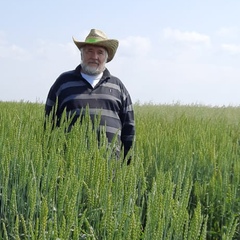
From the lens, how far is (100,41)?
3.06 meters

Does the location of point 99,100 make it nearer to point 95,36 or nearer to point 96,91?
point 96,91

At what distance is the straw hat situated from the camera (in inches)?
121

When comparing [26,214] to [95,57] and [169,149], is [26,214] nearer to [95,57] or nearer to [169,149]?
[169,149]

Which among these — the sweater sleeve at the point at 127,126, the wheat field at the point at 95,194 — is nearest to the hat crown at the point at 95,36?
the sweater sleeve at the point at 127,126

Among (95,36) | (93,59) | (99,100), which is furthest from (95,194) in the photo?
(95,36)

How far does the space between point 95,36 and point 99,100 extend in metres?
0.43

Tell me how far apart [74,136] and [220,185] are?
0.77 metres

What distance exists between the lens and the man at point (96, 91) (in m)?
3.01

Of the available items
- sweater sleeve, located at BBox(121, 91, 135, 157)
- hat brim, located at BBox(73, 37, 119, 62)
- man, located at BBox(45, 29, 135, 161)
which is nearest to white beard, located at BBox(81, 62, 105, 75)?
man, located at BBox(45, 29, 135, 161)

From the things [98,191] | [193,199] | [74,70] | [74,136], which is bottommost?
[193,199]

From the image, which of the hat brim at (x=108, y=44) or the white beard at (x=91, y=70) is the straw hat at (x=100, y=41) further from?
the white beard at (x=91, y=70)

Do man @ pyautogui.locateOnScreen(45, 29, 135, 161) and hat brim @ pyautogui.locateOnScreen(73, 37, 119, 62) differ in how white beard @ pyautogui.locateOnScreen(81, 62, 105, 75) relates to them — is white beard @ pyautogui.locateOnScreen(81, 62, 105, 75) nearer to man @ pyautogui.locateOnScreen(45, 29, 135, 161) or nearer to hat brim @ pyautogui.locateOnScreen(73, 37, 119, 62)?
man @ pyautogui.locateOnScreen(45, 29, 135, 161)

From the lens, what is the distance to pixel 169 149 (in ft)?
9.04

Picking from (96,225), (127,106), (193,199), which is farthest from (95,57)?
(96,225)
